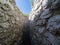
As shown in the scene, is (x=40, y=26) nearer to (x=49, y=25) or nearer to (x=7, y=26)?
(x=49, y=25)

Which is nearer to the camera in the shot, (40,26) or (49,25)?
(49,25)

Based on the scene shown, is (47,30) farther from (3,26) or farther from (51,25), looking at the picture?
(3,26)

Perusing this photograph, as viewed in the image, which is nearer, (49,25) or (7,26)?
(49,25)

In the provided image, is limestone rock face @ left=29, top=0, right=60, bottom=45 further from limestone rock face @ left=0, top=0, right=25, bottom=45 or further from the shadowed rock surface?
limestone rock face @ left=0, top=0, right=25, bottom=45

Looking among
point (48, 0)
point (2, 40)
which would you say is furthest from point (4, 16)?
point (48, 0)

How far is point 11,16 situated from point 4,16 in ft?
0.45

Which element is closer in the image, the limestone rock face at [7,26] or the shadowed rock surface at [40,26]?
the shadowed rock surface at [40,26]

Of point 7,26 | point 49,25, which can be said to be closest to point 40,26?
point 49,25

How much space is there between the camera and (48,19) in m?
1.29

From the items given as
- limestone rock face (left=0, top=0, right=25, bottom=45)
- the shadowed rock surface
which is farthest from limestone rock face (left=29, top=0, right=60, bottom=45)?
limestone rock face (left=0, top=0, right=25, bottom=45)

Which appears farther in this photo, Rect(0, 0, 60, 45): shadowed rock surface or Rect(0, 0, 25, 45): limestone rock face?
Rect(0, 0, 25, 45): limestone rock face

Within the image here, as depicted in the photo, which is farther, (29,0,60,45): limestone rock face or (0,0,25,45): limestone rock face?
(0,0,25,45): limestone rock face

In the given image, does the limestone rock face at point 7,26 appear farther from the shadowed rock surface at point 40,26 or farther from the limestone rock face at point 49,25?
the limestone rock face at point 49,25

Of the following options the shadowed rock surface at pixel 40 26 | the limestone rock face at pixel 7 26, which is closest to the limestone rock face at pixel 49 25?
the shadowed rock surface at pixel 40 26
